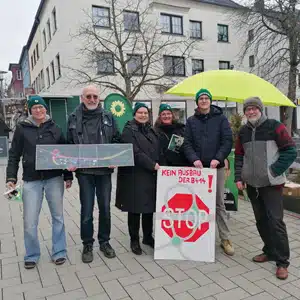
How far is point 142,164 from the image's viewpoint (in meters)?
3.59

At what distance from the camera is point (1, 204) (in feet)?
21.2

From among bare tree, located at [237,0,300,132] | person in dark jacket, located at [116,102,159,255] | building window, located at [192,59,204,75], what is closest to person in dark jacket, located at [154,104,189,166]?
person in dark jacket, located at [116,102,159,255]

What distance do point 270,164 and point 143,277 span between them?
1775mm

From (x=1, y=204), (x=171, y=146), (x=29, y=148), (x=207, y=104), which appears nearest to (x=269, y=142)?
(x=207, y=104)

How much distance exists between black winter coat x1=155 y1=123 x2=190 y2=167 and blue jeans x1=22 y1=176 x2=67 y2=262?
1272 millimetres

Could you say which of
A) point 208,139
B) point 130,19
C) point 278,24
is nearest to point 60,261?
point 208,139

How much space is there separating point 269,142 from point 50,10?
76.6 ft

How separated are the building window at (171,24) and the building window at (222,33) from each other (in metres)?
4.02

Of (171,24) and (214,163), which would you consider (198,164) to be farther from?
(171,24)

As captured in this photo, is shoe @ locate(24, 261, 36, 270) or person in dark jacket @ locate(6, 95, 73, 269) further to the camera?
shoe @ locate(24, 261, 36, 270)

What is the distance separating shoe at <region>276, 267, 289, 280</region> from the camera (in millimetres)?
3123

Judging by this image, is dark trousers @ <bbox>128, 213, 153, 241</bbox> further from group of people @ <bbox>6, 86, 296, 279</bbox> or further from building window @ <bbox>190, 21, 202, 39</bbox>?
building window @ <bbox>190, 21, 202, 39</bbox>

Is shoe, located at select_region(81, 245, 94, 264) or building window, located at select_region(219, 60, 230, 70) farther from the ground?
building window, located at select_region(219, 60, 230, 70)

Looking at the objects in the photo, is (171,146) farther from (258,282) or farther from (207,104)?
(258,282)
